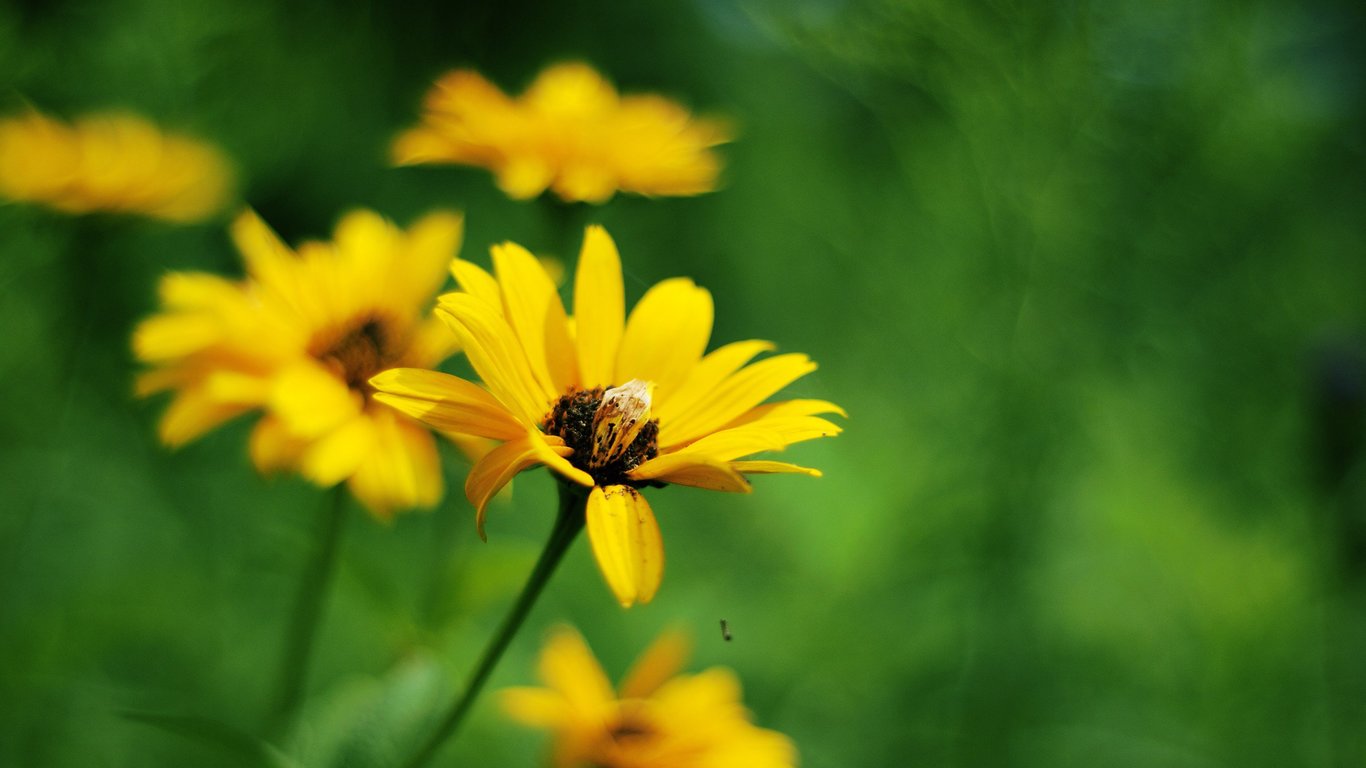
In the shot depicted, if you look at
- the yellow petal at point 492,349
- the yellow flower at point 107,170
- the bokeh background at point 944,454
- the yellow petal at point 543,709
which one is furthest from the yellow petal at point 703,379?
the yellow flower at point 107,170

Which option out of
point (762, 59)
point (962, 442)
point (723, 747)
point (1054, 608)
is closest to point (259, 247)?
point (723, 747)

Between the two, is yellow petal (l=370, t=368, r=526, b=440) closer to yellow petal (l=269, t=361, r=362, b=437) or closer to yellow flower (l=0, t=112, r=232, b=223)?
yellow petal (l=269, t=361, r=362, b=437)

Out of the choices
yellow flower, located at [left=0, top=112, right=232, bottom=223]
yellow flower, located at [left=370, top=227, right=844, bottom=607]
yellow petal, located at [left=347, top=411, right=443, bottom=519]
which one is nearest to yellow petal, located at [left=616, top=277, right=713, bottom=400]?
yellow flower, located at [left=370, top=227, right=844, bottom=607]

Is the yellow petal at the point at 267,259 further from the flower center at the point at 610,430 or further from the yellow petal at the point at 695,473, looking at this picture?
the yellow petal at the point at 695,473

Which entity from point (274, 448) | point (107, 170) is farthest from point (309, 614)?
point (107, 170)

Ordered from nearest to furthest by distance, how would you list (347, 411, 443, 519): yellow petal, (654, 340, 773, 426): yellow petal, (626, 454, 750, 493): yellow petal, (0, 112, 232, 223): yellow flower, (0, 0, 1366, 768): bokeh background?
(626, 454, 750, 493): yellow petal → (654, 340, 773, 426): yellow petal → (347, 411, 443, 519): yellow petal → (0, 112, 232, 223): yellow flower → (0, 0, 1366, 768): bokeh background
